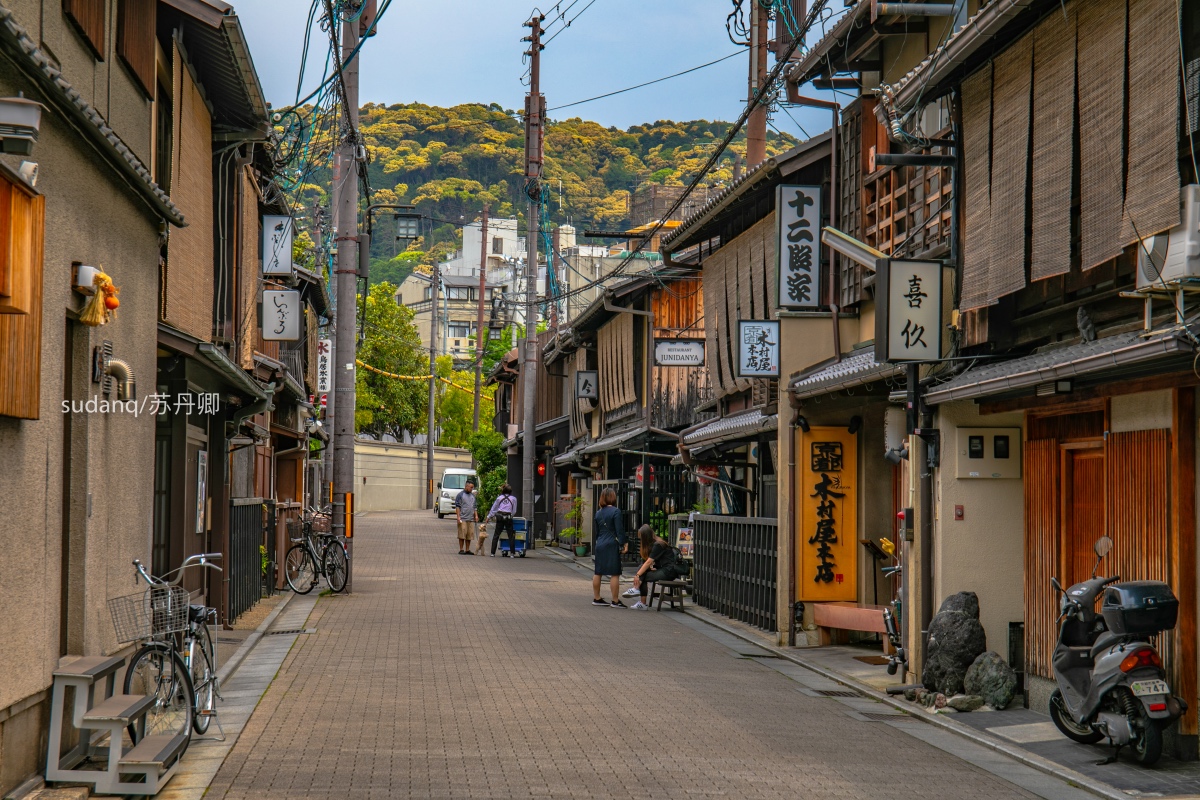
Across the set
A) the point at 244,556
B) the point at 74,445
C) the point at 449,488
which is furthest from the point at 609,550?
the point at 449,488

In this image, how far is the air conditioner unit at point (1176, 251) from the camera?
816 centimetres

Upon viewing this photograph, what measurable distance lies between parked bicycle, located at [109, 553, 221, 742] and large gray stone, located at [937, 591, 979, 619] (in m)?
7.10

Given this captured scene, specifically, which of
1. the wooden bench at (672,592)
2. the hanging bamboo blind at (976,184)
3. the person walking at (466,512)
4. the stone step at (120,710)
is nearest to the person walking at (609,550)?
the wooden bench at (672,592)

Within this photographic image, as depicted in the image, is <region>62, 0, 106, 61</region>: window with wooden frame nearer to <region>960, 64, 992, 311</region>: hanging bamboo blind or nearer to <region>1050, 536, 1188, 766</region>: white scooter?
<region>960, 64, 992, 311</region>: hanging bamboo blind

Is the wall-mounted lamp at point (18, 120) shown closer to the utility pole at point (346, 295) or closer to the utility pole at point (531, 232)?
the utility pole at point (346, 295)

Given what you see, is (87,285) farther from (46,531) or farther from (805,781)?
(805,781)

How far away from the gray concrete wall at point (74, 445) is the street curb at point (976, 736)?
7.07 meters

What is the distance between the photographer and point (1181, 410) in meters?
9.47

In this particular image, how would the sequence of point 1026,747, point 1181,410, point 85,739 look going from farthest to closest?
1. point 1026,747
2. point 1181,410
3. point 85,739

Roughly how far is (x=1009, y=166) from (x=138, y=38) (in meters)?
7.67

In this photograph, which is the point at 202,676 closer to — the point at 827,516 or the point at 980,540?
Answer: the point at 980,540

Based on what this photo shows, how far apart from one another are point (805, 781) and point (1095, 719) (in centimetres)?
250

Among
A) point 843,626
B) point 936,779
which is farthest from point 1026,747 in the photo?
point 843,626

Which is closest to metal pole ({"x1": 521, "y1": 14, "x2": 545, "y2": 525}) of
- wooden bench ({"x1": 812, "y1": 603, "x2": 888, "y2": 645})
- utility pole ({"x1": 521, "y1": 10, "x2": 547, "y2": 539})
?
utility pole ({"x1": 521, "y1": 10, "x2": 547, "y2": 539})
